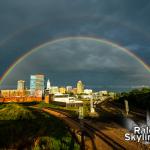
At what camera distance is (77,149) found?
1603 cm

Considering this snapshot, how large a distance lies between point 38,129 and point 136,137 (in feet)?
23.6

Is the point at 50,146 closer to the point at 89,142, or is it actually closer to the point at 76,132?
the point at 89,142

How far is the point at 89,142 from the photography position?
1844 centimetres

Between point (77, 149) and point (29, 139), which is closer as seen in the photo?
point (77, 149)

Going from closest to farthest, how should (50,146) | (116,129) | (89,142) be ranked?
1. (50,146)
2. (89,142)
3. (116,129)

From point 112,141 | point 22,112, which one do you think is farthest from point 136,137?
point 22,112

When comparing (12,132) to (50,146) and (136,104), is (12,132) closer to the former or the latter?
(50,146)

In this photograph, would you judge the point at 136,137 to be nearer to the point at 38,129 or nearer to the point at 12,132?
the point at 38,129

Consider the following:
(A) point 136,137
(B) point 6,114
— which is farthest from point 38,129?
(B) point 6,114

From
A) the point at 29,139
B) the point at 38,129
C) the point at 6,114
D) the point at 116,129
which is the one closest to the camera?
the point at 29,139

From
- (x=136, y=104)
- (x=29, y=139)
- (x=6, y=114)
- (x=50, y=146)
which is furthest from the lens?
(x=136, y=104)

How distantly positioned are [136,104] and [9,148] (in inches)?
1323

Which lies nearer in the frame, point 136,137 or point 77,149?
point 77,149

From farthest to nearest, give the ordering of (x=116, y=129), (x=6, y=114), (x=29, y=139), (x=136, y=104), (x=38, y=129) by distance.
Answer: (x=136, y=104) → (x=6, y=114) → (x=116, y=129) → (x=38, y=129) → (x=29, y=139)
